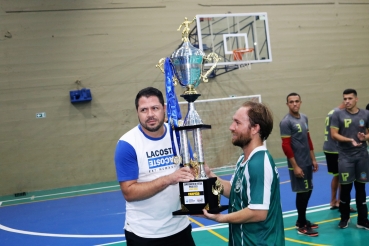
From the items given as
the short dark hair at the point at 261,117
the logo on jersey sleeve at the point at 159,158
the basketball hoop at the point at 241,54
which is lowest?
the logo on jersey sleeve at the point at 159,158

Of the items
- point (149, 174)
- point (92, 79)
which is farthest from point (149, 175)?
point (92, 79)

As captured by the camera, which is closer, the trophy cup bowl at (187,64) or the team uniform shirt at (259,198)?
the team uniform shirt at (259,198)

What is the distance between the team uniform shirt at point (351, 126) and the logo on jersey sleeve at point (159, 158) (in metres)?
3.61

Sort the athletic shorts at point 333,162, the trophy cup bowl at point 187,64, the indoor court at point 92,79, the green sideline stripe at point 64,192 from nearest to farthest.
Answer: the trophy cup bowl at point 187,64, the athletic shorts at point 333,162, the green sideline stripe at point 64,192, the indoor court at point 92,79

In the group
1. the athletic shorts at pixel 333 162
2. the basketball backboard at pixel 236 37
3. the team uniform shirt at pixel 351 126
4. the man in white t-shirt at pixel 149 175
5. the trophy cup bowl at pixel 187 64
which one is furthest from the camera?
the basketball backboard at pixel 236 37

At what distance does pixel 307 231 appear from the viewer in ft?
17.5

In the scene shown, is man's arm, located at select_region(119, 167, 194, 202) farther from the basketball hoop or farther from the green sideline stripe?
the basketball hoop

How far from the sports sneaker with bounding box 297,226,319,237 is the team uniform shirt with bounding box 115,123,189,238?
3269 millimetres

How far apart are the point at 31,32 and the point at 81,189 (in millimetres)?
4932

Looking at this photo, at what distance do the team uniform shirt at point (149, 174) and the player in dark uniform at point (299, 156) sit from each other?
10.2ft

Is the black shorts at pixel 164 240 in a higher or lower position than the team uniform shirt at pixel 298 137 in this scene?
lower

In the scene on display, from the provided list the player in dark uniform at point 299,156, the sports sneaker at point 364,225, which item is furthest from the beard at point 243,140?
the sports sneaker at point 364,225

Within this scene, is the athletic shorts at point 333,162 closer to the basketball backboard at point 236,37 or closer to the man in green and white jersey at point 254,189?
the man in green and white jersey at point 254,189

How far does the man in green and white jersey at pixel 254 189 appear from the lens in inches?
82.1
